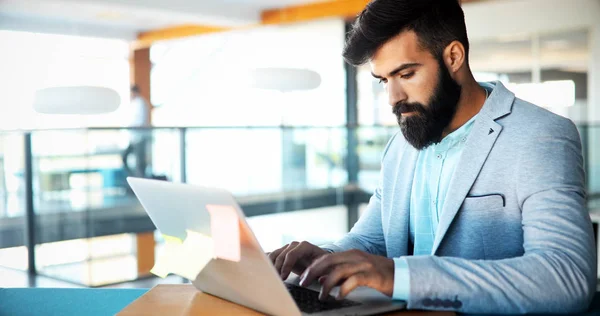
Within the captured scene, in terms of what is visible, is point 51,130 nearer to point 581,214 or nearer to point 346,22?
point 581,214

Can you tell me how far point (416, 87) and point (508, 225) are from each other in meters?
0.34

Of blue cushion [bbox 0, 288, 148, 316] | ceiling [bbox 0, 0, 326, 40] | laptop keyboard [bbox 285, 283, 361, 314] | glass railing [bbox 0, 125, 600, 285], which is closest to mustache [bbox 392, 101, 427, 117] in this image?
laptop keyboard [bbox 285, 283, 361, 314]

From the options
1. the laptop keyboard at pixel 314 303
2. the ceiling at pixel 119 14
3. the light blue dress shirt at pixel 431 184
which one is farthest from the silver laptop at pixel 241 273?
the ceiling at pixel 119 14

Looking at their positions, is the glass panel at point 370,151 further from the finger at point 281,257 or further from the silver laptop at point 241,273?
the silver laptop at point 241,273

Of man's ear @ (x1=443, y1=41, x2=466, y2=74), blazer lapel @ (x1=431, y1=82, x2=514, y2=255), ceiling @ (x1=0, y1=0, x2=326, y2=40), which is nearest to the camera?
blazer lapel @ (x1=431, y1=82, x2=514, y2=255)

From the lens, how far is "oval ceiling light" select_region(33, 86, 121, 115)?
3010 mm

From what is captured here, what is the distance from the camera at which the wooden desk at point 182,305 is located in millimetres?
1058

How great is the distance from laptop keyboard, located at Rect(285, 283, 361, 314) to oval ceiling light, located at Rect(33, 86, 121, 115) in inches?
88.6

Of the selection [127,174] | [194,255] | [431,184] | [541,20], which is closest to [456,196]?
[431,184]

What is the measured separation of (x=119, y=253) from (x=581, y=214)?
16.2 feet

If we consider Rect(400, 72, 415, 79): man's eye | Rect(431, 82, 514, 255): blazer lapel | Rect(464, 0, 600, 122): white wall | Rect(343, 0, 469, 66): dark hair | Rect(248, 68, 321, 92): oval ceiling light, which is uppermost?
Rect(464, 0, 600, 122): white wall

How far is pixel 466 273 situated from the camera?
3.37 ft

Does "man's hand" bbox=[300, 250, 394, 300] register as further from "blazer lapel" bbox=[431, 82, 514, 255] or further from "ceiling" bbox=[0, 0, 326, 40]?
"ceiling" bbox=[0, 0, 326, 40]

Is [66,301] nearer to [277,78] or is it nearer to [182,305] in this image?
[182,305]
